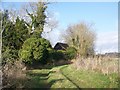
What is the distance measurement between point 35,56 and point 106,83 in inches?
569

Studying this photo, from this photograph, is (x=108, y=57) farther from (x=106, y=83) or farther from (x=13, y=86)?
(x=13, y=86)

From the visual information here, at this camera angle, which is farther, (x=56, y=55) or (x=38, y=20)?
(x=56, y=55)

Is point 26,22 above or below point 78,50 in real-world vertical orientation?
above

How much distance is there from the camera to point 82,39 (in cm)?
3881

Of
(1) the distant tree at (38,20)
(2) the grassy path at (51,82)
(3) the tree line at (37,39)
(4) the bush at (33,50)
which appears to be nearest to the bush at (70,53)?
(3) the tree line at (37,39)

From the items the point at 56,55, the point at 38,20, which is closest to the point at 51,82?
the point at 38,20

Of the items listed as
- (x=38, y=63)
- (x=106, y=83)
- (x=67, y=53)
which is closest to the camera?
(x=106, y=83)

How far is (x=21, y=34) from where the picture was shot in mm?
29344

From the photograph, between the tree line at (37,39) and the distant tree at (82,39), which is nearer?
the tree line at (37,39)

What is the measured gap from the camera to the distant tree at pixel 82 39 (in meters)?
38.1

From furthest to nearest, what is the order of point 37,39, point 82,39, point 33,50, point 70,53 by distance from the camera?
point 82,39 < point 70,53 < point 37,39 < point 33,50

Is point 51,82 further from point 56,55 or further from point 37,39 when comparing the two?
point 56,55

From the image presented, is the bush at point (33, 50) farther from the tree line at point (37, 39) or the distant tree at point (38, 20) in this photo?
the distant tree at point (38, 20)

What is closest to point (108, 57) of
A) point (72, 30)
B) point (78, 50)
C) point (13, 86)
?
point (13, 86)
